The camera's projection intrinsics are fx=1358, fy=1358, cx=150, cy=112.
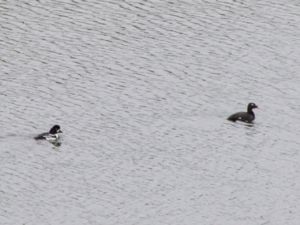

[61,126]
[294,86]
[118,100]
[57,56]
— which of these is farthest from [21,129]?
[294,86]

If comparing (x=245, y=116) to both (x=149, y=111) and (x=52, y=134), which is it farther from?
(x=52, y=134)

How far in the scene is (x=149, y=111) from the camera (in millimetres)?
69312

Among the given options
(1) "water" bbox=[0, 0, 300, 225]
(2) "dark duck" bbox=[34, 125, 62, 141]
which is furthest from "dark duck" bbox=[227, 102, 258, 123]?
(2) "dark duck" bbox=[34, 125, 62, 141]

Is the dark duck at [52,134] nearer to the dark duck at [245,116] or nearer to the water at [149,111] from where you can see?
the water at [149,111]

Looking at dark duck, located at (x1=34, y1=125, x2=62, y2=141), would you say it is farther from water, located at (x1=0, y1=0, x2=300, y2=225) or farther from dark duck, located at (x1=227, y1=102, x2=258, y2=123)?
dark duck, located at (x1=227, y1=102, x2=258, y2=123)

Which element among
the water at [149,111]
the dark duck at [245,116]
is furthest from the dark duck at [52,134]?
the dark duck at [245,116]

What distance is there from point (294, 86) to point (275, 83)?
108 centimetres

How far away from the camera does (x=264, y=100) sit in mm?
72438

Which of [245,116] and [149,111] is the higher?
[245,116]

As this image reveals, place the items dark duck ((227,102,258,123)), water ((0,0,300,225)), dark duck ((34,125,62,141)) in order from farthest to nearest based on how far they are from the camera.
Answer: dark duck ((227,102,258,123)) < dark duck ((34,125,62,141)) < water ((0,0,300,225))

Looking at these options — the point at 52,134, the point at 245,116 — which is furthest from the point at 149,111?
the point at 52,134

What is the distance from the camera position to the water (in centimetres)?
5844

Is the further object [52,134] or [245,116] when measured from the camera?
[245,116]

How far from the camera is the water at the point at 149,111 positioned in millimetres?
58438
